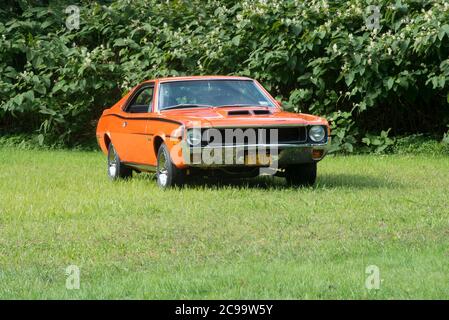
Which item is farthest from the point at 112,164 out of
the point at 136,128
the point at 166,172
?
the point at 166,172

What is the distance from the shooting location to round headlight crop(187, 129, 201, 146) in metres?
12.7

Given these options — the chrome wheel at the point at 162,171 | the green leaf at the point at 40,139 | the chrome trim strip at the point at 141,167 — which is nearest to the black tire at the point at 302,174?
the chrome wheel at the point at 162,171

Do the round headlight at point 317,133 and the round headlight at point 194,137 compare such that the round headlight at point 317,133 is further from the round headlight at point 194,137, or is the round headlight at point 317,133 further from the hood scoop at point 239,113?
the round headlight at point 194,137

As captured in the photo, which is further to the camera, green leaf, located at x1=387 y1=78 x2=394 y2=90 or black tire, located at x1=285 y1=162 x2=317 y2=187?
green leaf, located at x1=387 y1=78 x2=394 y2=90

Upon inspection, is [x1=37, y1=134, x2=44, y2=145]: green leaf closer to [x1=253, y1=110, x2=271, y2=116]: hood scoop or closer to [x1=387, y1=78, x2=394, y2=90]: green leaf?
[x1=387, y1=78, x2=394, y2=90]: green leaf

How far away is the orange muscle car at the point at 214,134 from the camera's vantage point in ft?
41.7

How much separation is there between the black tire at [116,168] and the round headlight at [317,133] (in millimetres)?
2889

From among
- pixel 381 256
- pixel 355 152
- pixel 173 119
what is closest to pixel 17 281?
pixel 381 256

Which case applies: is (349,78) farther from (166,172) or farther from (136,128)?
(166,172)

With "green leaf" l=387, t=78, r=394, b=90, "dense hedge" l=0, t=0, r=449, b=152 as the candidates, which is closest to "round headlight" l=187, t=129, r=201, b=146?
"dense hedge" l=0, t=0, r=449, b=152

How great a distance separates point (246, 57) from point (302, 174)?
625 cm

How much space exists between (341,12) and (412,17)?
1228mm

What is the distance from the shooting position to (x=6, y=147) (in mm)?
20562
